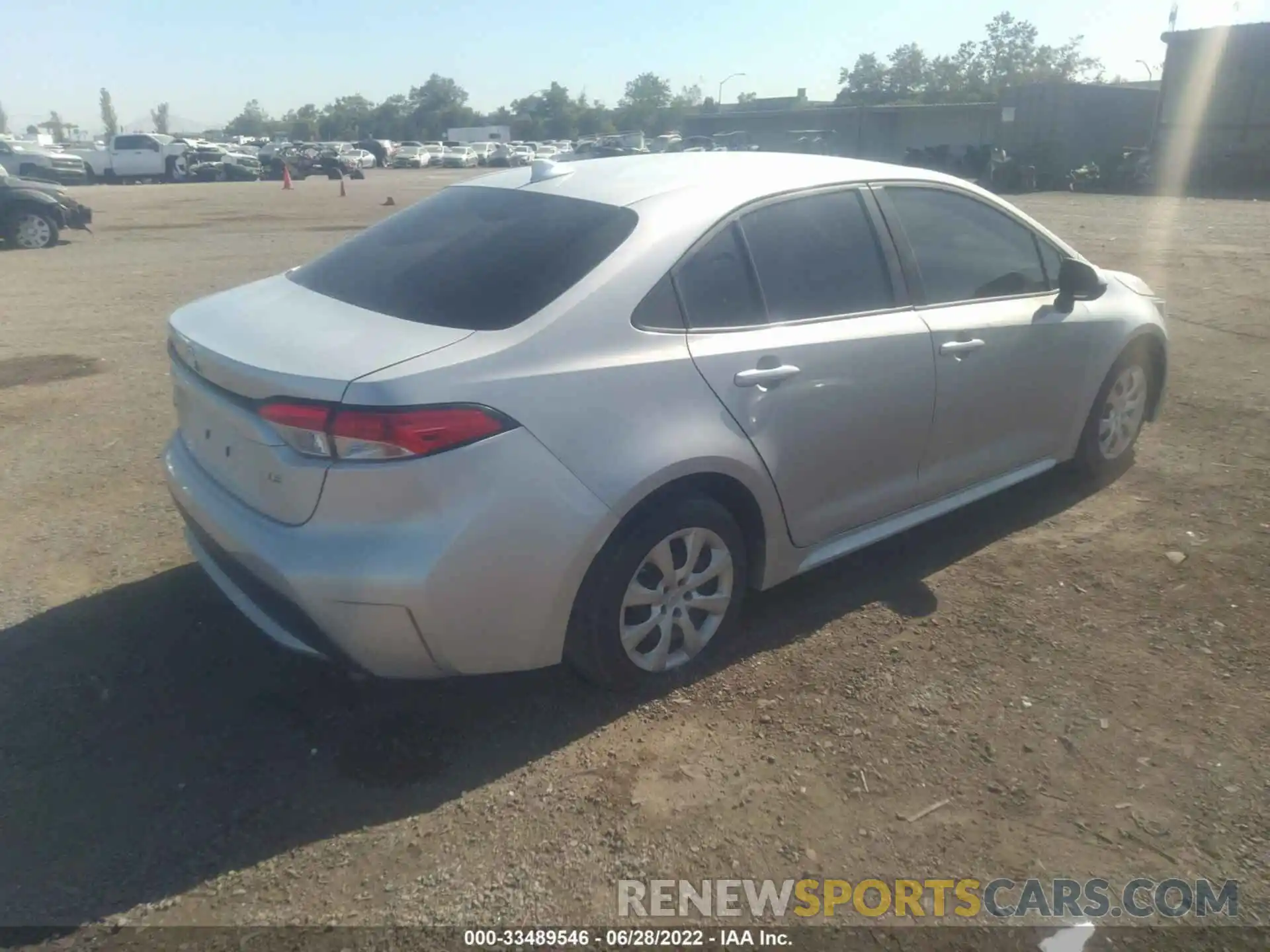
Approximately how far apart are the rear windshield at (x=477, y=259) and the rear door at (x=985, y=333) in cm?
140

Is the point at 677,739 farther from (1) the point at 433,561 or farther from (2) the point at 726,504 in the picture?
(1) the point at 433,561

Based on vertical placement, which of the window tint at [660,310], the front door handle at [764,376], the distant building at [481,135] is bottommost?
the distant building at [481,135]

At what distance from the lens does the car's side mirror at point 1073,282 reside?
4.54 meters

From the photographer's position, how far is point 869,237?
→ 393cm

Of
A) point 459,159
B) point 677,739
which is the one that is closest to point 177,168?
point 459,159

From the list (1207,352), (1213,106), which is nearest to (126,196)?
(1207,352)

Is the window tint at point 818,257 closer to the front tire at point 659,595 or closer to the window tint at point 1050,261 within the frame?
the front tire at point 659,595

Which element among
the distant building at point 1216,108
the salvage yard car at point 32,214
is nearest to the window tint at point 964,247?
the salvage yard car at point 32,214

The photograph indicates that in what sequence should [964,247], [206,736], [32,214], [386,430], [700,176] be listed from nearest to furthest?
[386,430]
[206,736]
[700,176]
[964,247]
[32,214]

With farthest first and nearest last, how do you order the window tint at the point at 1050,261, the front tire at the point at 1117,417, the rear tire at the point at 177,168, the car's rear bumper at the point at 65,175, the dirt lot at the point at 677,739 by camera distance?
1. the rear tire at the point at 177,168
2. the car's rear bumper at the point at 65,175
3. the front tire at the point at 1117,417
4. the window tint at the point at 1050,261
5. the dirt lot at the point at 677,739

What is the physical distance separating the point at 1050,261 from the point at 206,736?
407 cm

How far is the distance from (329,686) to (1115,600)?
10.1 feet

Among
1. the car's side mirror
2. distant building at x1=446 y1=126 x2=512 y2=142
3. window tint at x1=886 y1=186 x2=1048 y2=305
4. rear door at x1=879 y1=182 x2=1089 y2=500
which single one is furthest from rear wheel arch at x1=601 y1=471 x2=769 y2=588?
distant building at x1=446 y1=126 x2=512 y2=142

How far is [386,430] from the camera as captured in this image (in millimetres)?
2744
